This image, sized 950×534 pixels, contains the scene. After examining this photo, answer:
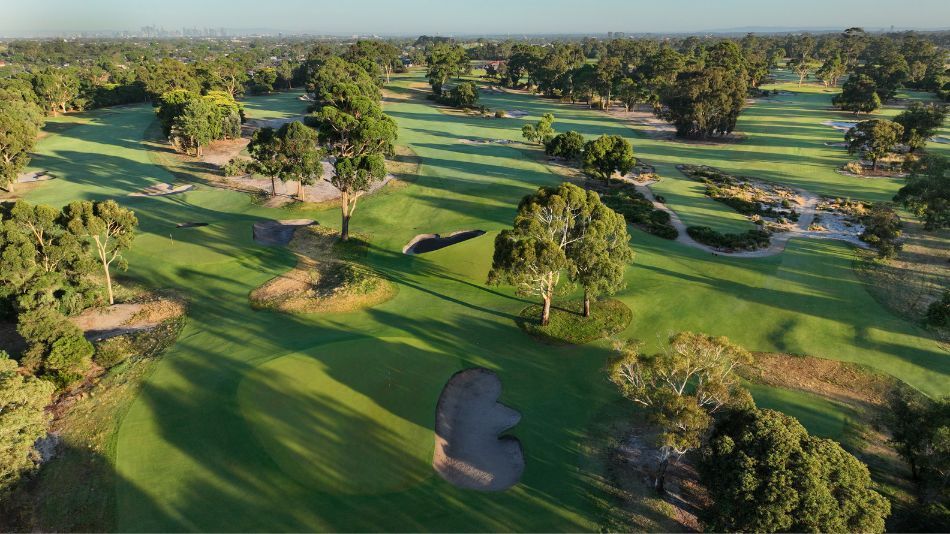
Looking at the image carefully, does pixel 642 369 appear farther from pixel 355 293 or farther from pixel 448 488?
pixel 355 293

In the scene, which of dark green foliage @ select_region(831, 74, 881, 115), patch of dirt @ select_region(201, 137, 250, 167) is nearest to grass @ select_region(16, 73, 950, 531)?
patch of dirt @ select_region(201, 137, 250, 167)

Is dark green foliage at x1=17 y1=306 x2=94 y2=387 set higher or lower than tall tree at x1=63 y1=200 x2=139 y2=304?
lower

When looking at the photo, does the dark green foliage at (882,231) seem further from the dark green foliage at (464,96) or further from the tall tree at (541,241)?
the dark green foliage at (464,96)

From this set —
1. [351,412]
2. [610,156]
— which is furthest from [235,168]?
[351,412]

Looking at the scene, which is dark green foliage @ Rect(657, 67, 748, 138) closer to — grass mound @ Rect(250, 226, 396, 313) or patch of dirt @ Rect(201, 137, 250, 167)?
grass mound @ Rect(250, 226, 396, 313)

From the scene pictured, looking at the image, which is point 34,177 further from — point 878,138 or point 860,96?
point 860,96

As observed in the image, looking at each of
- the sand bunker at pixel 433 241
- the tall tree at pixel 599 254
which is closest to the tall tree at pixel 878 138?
the tall tree at pixel 599 254

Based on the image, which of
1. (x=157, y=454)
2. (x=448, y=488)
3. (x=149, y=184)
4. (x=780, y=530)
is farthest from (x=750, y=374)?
(x=149, y=184)
